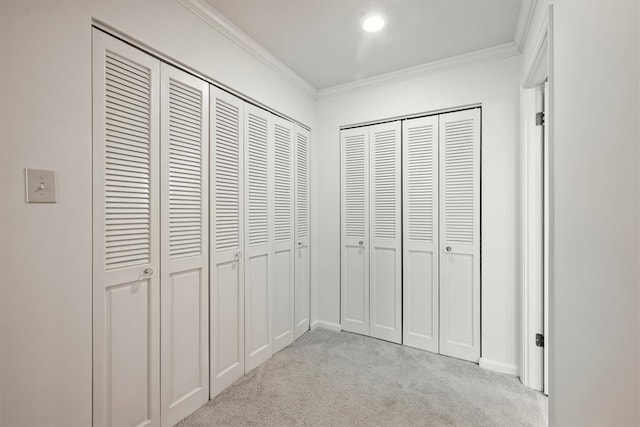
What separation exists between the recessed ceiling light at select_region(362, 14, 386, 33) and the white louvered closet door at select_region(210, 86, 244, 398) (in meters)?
1.02

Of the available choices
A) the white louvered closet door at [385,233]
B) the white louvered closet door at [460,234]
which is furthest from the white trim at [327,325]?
the white louvered closet door at [460,234]

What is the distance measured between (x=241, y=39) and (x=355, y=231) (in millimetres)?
1894

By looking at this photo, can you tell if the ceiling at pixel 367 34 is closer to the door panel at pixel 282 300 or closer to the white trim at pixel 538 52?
the white trim at pixel 538 52

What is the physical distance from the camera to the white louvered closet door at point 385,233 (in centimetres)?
282

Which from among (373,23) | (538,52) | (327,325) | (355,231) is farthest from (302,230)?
(538,52)

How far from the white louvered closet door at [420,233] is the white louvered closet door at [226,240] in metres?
1.45

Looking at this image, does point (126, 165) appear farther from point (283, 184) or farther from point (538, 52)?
point (538, 52)

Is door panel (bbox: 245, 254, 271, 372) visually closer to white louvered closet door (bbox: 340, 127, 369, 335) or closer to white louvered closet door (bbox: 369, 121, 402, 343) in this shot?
white louvered closet door (bbox: 340, 127, 369, 335)

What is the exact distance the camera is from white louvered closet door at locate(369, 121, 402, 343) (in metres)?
2.82
